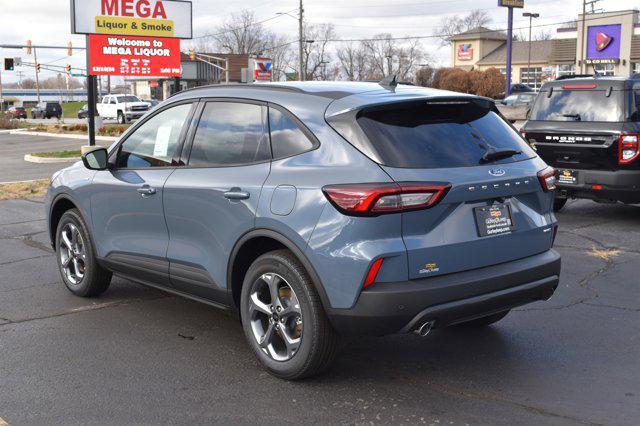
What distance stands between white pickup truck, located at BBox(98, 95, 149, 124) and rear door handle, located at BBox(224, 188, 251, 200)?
150 feet

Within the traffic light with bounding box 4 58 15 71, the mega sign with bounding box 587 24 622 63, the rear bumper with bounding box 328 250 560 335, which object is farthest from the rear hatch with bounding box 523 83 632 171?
the mega sign with bounding box 587 24 622 63

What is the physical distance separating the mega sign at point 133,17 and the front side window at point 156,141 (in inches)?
663

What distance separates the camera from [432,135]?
4.29 metres

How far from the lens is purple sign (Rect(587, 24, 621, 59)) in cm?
6419

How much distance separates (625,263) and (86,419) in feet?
19.0

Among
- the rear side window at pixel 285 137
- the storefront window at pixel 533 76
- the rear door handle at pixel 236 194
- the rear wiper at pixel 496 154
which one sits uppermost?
the storefront window at pixel 533 76

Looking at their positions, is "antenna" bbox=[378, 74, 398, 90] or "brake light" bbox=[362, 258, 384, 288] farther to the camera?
"antenna" bbox=[378, 74, 398, 90]

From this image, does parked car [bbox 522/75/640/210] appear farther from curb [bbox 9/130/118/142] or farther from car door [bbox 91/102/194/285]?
curb [bbox 9/130/118/142]

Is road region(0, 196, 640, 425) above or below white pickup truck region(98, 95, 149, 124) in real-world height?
below

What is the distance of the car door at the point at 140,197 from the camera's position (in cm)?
528

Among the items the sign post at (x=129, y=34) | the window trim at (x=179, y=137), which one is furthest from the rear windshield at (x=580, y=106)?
the sign post at (x=129, y=34)

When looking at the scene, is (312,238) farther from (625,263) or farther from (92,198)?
(625,263)

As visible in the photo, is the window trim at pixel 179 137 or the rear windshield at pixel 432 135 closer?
the rear windshield at pixel 432 135

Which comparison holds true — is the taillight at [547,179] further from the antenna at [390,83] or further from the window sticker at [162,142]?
the window sticker at [162,142]
